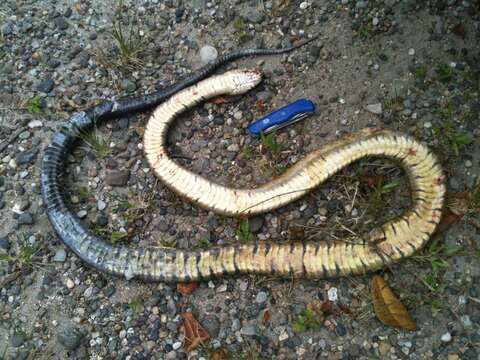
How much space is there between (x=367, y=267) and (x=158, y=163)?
5.74ft

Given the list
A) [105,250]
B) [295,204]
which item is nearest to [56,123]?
[105,250]

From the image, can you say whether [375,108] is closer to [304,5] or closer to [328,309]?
[304,5]

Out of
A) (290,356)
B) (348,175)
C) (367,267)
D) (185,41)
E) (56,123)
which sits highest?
(185,41)

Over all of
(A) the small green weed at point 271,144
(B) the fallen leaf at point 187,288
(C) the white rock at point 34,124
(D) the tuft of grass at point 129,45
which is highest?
(D) the tuft of grass at point 129,45

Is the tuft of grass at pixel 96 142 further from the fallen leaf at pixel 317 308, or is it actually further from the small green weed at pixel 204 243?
the fallen leaf at pixel 317 308

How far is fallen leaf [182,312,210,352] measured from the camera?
11.1 feet

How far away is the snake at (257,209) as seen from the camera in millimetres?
3377

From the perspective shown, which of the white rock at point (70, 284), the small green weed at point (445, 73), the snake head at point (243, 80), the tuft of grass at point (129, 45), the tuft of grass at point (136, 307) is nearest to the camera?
the tuft of grass at point (136, 307)

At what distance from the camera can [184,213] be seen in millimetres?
3770

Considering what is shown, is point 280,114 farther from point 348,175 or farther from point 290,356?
point 290,356

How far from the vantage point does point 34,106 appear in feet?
13.4

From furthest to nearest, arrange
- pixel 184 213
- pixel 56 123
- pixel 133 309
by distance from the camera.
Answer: pixel 56 123
pixel 184 213
pixel 133 309

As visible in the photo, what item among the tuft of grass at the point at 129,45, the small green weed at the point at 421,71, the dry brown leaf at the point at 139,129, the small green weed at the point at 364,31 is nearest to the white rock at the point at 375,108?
the small green weed at the point at 421,71

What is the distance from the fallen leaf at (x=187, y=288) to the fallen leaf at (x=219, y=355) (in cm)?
46
